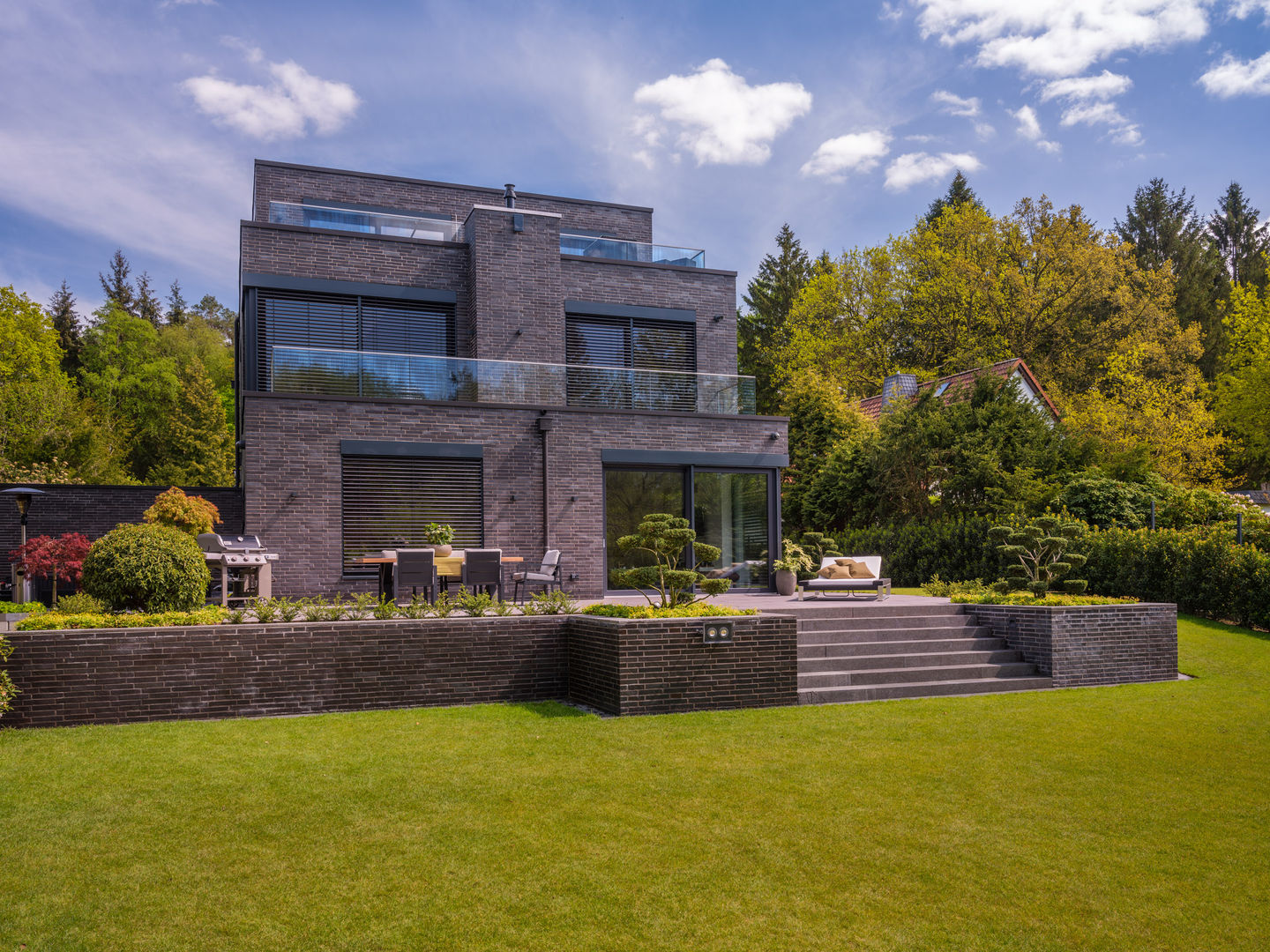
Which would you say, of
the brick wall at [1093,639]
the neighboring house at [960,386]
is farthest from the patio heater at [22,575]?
the neighboring house at [960,386]

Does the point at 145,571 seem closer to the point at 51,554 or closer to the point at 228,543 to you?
the point at 228,543

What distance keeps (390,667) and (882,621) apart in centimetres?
604

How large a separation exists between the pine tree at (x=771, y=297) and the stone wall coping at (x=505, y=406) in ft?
77.6

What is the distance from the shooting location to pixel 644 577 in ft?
30.8

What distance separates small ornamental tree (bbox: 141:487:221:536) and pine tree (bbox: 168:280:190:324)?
39.1m

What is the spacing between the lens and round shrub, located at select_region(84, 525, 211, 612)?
8773 mm

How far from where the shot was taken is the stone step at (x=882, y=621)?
10.9 metres

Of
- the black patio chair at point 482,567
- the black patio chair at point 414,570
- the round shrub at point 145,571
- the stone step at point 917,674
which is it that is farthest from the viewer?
the black patio chair at point 482,567

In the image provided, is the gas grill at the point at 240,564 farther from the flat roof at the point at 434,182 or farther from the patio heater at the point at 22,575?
the flat roof at the point at 434,182

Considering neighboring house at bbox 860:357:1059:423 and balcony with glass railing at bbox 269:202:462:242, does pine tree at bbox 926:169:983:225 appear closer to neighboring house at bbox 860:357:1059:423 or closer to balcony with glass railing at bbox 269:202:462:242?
neighboring house at bbox 860:357:1059:423

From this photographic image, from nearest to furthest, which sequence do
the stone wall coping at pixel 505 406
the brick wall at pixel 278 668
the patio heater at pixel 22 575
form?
the brick wall at pixel 278 668, the patio heater at pixel 22 575, the stone wall coping at pixel 505 406

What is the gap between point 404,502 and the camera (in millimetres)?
15141

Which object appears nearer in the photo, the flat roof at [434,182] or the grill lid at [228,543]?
the grill lid at [228,543]

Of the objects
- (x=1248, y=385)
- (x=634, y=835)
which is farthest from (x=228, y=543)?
(x=1248, y=385)
